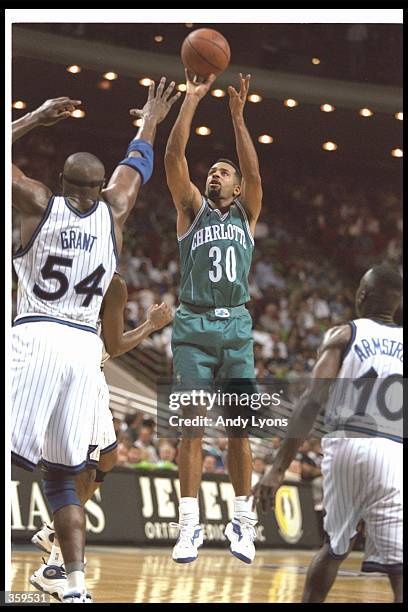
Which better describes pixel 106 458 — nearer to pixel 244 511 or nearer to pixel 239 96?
pixel 244 511

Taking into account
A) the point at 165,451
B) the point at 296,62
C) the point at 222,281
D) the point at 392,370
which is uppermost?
the point at 296,62

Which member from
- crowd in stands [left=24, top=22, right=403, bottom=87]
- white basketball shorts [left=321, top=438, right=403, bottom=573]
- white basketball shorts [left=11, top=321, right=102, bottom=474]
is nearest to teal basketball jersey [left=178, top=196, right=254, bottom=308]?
white basketball shorts [left=11, top=321, right=102, bottom=474]

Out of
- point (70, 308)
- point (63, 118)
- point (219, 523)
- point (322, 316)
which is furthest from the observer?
point (219, 523)

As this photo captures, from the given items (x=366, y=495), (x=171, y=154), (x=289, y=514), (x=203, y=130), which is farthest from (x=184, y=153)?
(x=289, y=514)

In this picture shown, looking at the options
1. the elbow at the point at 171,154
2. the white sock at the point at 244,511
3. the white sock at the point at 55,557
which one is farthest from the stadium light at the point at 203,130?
the white sock at the point at 55,557

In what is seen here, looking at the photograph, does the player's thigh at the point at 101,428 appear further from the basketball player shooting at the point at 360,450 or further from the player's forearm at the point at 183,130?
the player's forearm at the point at 183,130

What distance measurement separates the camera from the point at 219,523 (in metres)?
9.06

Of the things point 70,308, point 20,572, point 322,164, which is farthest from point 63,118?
point 20,572

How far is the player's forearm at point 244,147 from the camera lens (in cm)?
710

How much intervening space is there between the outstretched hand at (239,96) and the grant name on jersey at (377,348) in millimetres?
1710

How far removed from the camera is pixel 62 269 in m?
6.57

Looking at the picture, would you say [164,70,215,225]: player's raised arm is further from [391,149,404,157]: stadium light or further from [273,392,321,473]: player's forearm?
[273,392,321,473]: player's forearm

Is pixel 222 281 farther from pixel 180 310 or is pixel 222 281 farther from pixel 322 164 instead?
pixel 322 164
